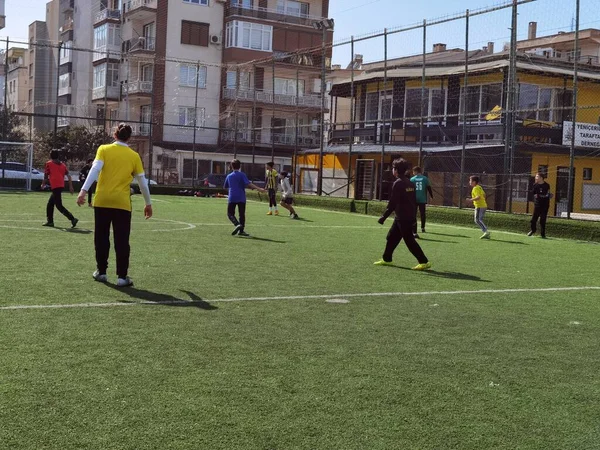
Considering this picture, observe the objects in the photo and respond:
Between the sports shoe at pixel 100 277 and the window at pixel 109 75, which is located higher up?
the window at pixel 109 75

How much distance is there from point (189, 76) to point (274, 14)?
995 cm

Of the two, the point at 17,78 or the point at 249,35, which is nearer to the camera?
the point at 249,35

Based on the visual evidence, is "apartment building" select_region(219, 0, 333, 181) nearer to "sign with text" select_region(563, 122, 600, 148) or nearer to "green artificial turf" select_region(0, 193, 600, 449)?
"sign with text" select_region(563, 122, 600, 148)

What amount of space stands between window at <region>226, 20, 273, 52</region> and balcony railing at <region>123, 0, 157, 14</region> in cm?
553

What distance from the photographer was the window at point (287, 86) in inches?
2180

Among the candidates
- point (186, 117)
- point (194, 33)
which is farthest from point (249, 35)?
point (186, 117)

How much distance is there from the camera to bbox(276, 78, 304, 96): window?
55.4 metres

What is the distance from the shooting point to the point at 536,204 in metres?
22.3

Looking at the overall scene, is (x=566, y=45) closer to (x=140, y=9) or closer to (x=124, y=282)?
(x=140, y=9)

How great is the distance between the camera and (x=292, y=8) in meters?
60.7

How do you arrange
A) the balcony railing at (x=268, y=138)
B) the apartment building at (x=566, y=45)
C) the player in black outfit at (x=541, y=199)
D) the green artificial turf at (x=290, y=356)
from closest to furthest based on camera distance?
1. the green artificial turf at (x=290, y=356)
2. the player in black outfit at (x=541, y=199)
3. the apartment building at (x=566, y=45)
4. the balcony railing at (x=268, y=138)

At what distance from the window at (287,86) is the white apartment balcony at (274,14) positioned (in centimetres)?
494

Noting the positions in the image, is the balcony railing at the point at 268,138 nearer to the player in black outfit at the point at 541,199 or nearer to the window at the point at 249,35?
the window at the point at 249,35

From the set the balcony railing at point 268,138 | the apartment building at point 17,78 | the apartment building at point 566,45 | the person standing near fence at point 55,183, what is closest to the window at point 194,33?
the balcony railing at point 268,138
